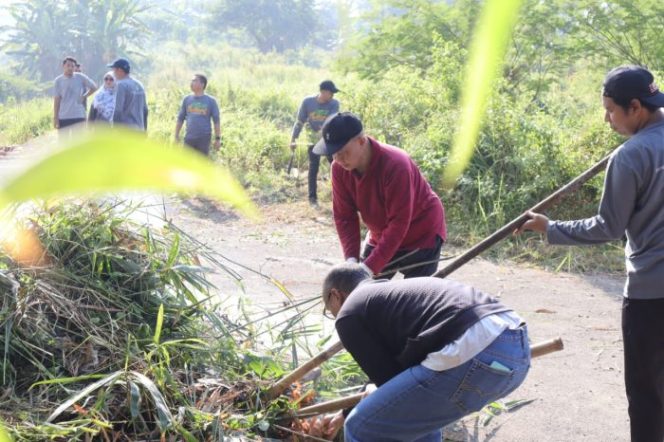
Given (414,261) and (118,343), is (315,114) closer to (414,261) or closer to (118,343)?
(414,261)

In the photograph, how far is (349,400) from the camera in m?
3.36

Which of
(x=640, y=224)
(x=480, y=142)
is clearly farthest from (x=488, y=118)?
(x=640, y=224)

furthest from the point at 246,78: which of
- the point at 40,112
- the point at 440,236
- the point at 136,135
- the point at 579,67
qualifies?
the point at 136,135

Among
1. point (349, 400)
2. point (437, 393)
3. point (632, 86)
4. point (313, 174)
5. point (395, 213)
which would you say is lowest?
point (313, 174)

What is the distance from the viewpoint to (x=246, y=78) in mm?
26547

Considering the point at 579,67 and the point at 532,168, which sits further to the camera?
the point at 579,67

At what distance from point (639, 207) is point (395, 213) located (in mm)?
1201

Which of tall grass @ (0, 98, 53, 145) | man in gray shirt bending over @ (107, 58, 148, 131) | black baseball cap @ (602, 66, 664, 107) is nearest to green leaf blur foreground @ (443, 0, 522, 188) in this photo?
black baseball cap @ (602, 66, 664, 107)

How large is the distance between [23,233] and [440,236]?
2042 millimetres

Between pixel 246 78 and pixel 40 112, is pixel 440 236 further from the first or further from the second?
pixel 246 78

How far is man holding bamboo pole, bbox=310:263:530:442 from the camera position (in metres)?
2.69

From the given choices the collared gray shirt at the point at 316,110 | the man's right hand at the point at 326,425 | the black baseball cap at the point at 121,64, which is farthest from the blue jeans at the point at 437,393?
the collared gray shirt at the point at 316,110

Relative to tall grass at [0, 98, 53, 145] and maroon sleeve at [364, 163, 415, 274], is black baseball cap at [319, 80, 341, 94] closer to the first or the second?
maroon sleeve at [364, 163, 415, 274]

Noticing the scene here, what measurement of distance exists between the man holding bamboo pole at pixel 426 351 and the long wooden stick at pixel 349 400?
24cm
